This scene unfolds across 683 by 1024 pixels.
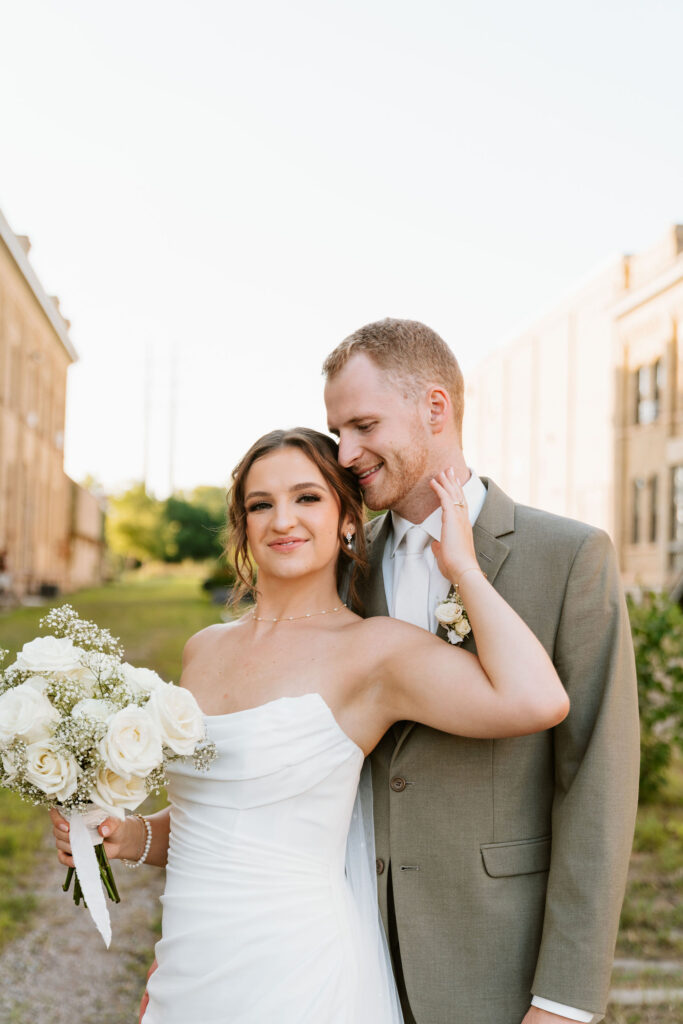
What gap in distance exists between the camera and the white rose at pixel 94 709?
2506 mm

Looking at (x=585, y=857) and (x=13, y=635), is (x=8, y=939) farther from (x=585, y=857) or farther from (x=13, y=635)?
(x=13, y=635)

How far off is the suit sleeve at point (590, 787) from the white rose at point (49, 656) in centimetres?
140

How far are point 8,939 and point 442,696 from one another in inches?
172

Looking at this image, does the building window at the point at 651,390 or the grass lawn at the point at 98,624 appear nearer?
the grass lawn at the point at 98,624

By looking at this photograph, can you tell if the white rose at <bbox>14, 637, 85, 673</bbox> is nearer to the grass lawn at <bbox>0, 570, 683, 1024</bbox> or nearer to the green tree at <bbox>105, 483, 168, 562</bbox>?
the grass lawn at <bbox>0, 570, 683, 1024</bbox>

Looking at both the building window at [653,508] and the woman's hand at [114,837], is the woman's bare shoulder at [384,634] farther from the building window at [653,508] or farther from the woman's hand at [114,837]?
the building window at [653,508]

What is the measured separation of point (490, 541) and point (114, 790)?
1322mm

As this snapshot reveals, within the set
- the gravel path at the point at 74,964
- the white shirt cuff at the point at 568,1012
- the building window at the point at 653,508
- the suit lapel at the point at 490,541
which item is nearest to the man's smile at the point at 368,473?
the suit lapel at the point at 490,541

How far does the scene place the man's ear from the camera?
3.10 meters

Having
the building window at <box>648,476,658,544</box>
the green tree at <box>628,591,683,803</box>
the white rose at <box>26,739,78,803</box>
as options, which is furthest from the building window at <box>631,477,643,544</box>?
the white rose at <box>26,739,78,803</box>

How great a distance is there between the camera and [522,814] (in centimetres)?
281

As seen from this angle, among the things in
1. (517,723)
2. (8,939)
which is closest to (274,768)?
(517,723)

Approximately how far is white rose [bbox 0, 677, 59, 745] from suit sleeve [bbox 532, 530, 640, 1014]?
145 centimetres

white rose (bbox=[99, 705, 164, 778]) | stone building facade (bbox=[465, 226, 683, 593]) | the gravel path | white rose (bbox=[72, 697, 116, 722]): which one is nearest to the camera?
white rose (bbox=[99, 705, 164, 778])
